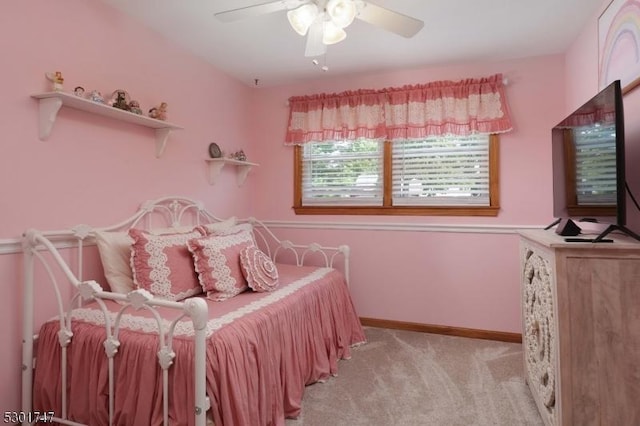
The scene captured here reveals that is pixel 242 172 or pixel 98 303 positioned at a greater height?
pixel 242 172

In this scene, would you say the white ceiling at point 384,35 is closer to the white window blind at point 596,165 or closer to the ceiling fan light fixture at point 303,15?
the ceiling fan light fixture at point 303,15

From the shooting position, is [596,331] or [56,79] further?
[56,79]

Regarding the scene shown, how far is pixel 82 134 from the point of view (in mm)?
1893

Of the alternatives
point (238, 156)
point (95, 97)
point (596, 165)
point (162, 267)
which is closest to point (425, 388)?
point (596, 165)

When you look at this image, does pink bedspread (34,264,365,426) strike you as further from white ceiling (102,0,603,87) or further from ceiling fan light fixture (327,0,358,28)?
white ceiling (102,0,603,87)

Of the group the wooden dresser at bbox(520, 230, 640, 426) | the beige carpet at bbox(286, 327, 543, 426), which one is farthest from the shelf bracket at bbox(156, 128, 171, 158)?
the wooden dresser at bbox(520, 230, 640, 426)

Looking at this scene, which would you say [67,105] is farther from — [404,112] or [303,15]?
[404,112]

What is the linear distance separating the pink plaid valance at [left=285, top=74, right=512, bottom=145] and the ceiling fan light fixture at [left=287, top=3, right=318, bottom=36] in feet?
4.67

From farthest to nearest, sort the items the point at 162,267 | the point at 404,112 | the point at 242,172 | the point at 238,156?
the point at 242,172 → the point at 238,156 → the point at 404,112 → the point at 162,267

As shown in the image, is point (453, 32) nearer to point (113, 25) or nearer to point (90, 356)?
point (113, 25)

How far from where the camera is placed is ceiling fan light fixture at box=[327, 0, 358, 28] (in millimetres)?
1537

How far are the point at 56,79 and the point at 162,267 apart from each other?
40.4 inches

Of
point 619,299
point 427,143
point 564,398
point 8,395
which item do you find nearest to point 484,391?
point 564,398

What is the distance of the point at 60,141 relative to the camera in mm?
1788
